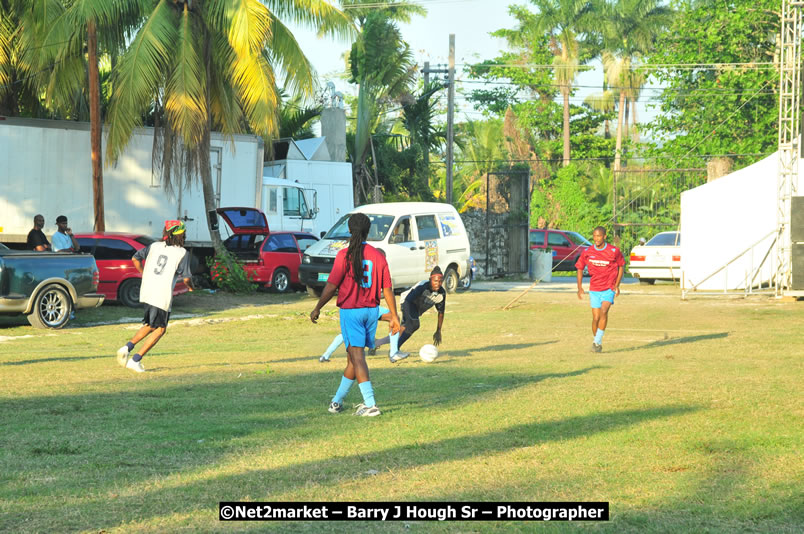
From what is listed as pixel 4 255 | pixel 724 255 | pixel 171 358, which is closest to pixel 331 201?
pixel 724 255

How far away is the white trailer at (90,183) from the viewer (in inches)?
862

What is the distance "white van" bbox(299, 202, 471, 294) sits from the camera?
73.7ft

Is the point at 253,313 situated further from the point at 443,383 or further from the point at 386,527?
the point at 386,527

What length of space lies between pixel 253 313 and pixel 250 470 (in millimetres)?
14083

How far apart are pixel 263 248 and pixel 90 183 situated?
171 inches

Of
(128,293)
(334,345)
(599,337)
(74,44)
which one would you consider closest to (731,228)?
(599,337)

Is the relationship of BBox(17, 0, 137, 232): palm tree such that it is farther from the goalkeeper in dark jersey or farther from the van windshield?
the goalkeeper in dark jersey

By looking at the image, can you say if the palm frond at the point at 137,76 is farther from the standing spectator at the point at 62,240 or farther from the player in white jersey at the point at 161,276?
the player in white jersey at the point at 161,276

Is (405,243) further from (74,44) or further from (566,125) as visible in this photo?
(566,125)

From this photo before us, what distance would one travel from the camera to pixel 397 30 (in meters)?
37.7

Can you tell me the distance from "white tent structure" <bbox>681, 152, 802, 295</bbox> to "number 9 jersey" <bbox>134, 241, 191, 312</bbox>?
15.6 metres

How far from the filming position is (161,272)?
10883 mm

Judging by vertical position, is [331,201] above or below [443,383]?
above

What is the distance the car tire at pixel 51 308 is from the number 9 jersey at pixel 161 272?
6069 millimetres
